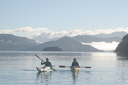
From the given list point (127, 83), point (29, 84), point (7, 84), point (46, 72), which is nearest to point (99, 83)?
point (127, 83)

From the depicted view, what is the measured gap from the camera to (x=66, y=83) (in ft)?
123

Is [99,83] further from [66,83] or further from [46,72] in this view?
[46,72]

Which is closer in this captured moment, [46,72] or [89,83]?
[89,83]

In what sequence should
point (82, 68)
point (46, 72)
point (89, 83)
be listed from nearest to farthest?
point (89, 83), point (46, 72), point (82, 68)

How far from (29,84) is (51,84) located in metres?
2.90

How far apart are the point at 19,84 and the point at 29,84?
1.30 m

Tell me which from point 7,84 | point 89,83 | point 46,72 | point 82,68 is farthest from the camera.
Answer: point 82,68

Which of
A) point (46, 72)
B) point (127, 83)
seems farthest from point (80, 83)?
point (46, 72)

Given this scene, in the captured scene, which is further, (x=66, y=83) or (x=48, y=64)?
(x=48, y=64)

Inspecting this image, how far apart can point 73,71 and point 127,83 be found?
1950 centimetres

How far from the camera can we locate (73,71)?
5647 cm

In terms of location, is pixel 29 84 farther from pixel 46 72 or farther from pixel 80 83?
pixel 46 72

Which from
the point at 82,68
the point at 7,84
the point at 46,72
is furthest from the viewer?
the point at 82,68

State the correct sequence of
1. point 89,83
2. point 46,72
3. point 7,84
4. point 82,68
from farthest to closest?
1. point 82,68
2. point 46,72
3. point 89,83
4. point 7,84
